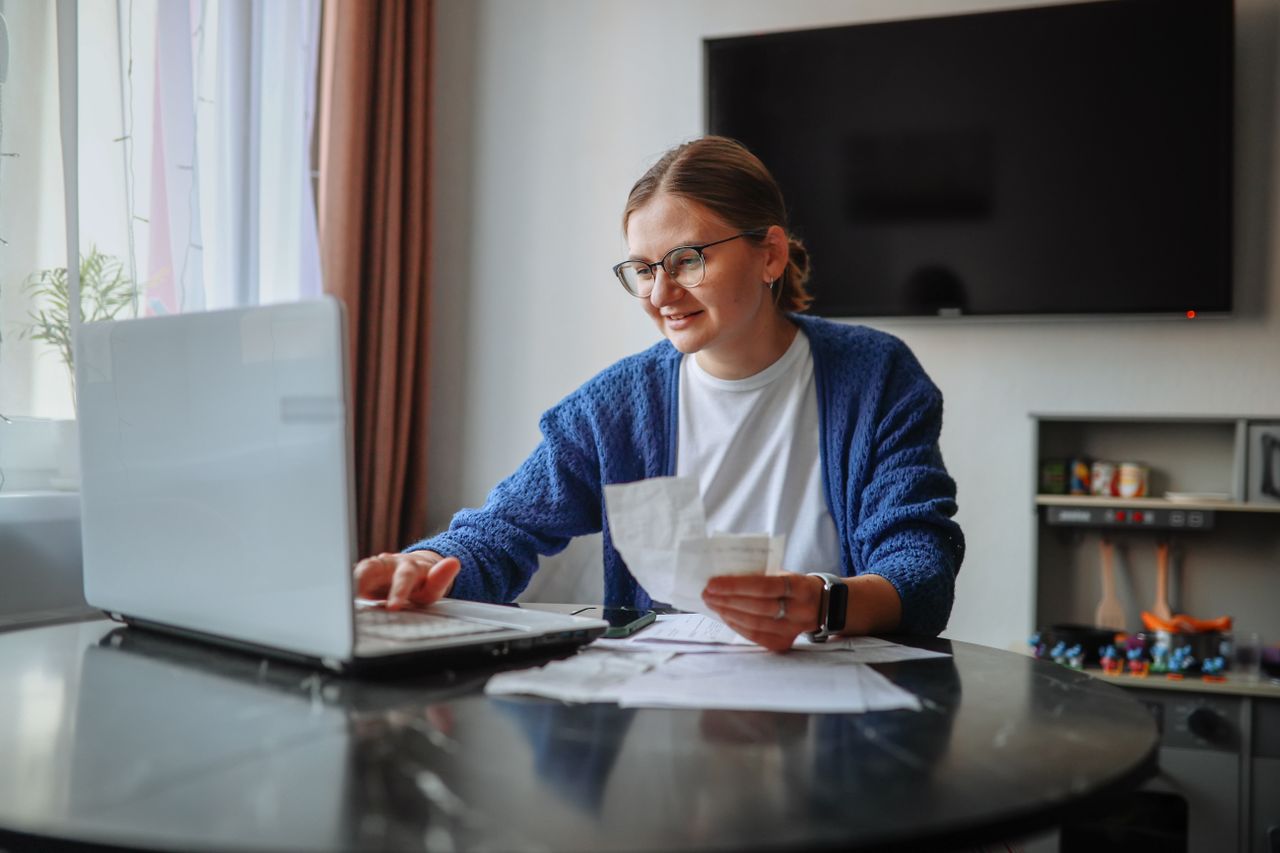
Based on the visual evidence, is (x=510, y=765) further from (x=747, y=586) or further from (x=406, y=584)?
(x=406, y=584)

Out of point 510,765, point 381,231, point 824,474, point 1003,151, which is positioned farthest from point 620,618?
point 381,231

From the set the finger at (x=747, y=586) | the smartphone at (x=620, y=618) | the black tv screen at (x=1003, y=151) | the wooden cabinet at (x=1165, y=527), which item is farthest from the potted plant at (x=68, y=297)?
the wooden cabinet at (x=1165, y=527)

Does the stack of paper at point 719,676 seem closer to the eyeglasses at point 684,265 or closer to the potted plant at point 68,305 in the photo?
the eyeglasses at point 684,265

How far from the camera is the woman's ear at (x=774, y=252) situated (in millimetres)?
1622

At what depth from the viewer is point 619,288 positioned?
3.38 m

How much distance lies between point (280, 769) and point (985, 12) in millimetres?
2862

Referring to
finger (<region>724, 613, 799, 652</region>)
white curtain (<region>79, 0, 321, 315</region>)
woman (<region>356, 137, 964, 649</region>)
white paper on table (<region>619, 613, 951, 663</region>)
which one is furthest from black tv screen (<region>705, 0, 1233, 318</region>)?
finger (<region>724, 613, 799, 652</region>)

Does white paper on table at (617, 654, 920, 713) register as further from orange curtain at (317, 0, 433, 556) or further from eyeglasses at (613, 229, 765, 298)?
orange curtain at (317, 0, 433, 556)

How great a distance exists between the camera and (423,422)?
3.48 m

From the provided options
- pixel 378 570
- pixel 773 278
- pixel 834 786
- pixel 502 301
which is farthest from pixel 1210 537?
pixel 834 786

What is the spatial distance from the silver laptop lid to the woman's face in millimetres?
720

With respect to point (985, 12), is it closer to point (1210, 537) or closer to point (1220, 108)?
point (1220, 108)

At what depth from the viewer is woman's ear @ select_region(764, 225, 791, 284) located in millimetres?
1622

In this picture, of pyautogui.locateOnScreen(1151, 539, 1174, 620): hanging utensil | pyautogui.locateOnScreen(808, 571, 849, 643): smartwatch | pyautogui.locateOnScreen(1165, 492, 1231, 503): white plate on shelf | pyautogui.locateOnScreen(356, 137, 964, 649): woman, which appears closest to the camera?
pyautogui.locateOnScreen(808, 571, 849, 643): smartwatch
